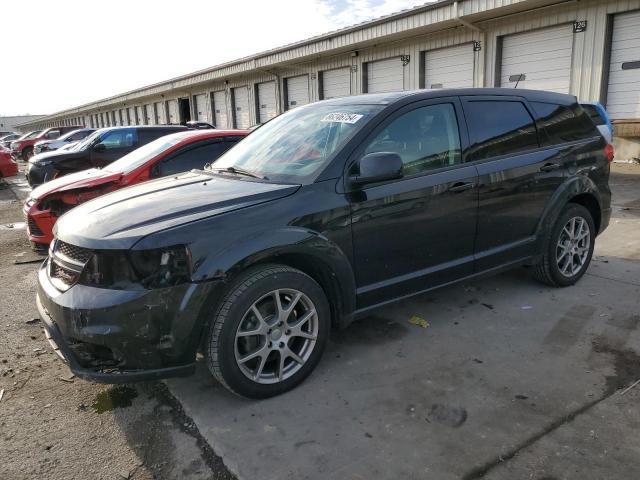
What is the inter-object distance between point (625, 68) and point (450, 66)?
4.74 metres

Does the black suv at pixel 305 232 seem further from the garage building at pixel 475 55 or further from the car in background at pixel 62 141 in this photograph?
the car in background at pixel 62 141

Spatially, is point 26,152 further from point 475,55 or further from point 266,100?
point 475,55

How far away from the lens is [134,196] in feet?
10.9

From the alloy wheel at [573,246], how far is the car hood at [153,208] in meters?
2.77

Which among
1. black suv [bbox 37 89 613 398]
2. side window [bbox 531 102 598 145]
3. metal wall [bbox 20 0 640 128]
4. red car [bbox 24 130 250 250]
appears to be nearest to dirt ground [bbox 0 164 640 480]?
black suv [bbox 37 89 613 398]

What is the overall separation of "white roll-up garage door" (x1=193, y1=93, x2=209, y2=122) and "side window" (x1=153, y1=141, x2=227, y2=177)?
23.9 meters

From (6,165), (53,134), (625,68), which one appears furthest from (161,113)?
(625,68)

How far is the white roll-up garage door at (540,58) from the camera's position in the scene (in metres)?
12.1

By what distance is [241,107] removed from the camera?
25.4 m

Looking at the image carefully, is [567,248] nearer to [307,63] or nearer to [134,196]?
[134,196]

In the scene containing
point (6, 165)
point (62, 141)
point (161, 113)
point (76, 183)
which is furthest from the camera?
point (161, 113)

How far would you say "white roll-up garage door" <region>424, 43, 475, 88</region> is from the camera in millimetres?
14102

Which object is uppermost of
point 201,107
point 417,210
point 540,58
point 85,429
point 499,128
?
point 540,58

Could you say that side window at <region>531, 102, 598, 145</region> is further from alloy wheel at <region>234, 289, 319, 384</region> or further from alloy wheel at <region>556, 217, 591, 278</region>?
alloy wheel at <region>234, 289, 319, 384</region>
